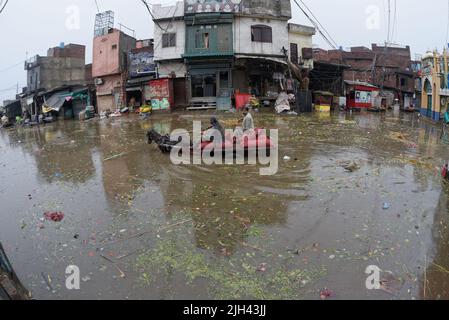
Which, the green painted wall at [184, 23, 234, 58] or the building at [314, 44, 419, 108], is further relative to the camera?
the building at [314, 44, 419, 108]

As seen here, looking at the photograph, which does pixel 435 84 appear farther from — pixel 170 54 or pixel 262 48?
pixel 170 54

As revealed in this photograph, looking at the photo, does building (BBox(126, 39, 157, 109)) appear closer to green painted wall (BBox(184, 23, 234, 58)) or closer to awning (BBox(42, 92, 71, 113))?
green painted wall (BBox(184, 23, 234, 58))

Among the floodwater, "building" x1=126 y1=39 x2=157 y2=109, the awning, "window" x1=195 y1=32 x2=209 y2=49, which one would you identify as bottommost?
the floodwater

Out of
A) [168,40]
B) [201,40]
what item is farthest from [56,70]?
[201,40]

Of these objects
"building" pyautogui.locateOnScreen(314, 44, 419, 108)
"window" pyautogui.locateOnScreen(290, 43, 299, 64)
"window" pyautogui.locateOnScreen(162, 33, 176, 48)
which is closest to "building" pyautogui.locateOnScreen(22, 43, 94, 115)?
"window" pyautogui.locateOnScreen(162, 33, 176, 48)

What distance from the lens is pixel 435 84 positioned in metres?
25.2

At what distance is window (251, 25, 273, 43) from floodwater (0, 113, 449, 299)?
16.8 metres

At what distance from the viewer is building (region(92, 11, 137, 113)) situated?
1250 inches

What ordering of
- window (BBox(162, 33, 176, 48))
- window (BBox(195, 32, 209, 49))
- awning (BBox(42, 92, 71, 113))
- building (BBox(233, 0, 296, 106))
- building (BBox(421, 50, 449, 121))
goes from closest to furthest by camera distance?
building (BBox(421, 50, 449, 121)) < window (BBox(195, 32, 209, 49)) < building (BBox(233, 0, 296, 106)) < window (BBox(162, 33, 176, 48)) < awning (BBox(42, 92, 71, 113))

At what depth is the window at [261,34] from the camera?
2762 cm

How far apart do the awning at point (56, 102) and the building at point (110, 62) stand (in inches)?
135

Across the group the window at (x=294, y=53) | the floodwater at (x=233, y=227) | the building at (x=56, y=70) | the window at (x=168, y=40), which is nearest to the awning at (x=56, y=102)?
the building at (x=56, y=70)

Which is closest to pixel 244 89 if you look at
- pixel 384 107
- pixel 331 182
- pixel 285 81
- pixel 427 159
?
pixel 285 81

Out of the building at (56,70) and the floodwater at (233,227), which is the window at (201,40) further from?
the building at (56,70)
